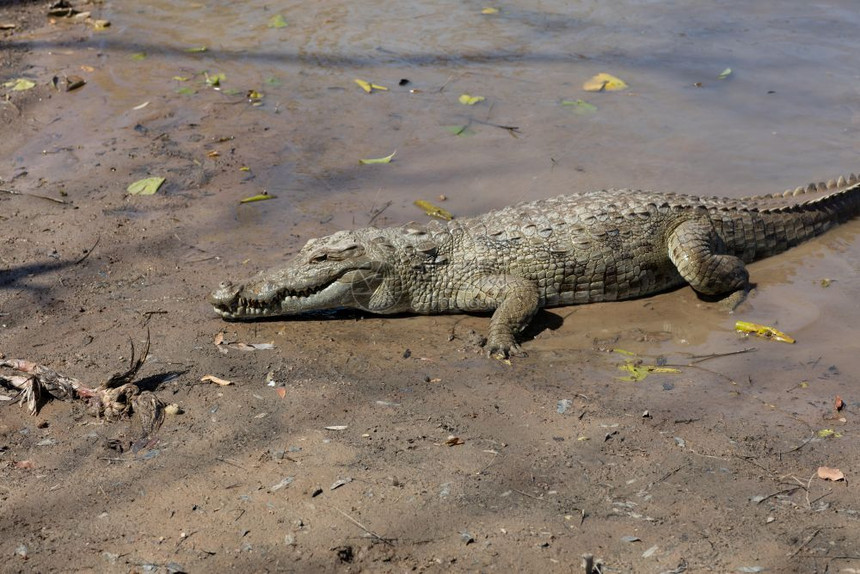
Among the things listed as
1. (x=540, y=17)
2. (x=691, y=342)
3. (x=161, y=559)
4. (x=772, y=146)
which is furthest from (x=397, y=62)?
(x=161, y=559)

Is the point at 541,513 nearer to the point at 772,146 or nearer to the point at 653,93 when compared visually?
the point at 772,146

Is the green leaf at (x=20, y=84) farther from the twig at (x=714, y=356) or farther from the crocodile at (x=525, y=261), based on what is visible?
the twig at (x=714, y=356)

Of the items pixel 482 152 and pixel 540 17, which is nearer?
pixel 482 152

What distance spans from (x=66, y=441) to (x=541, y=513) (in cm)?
223

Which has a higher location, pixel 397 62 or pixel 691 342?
pixel 397 62

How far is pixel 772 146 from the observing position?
25.2 ft

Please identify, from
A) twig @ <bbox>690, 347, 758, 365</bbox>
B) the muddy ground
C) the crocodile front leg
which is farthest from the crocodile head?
twig @ <bbox>690, 347, 758, 365</bbox>

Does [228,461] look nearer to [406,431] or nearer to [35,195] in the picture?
[406,431]

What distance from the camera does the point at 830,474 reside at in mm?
3787

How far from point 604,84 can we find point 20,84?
6057mm

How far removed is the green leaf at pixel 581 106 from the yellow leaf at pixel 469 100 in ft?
2.74

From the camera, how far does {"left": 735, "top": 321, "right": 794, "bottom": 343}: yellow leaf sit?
5105mm

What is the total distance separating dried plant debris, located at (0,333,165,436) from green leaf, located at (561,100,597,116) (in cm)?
541

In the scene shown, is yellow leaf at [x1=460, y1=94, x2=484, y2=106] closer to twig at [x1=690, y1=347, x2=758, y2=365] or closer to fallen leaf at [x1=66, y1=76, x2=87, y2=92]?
fallen leaf at [x1=66, y1=76, x2=87, y2=92]
